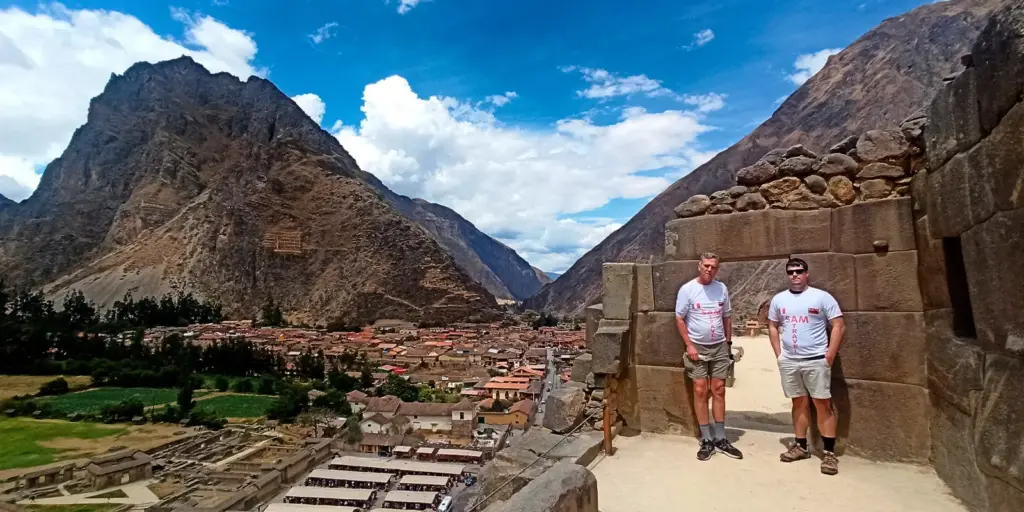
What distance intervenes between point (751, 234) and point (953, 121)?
79.9 inches

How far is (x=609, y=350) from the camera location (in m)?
5.91

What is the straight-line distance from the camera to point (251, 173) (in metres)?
99.9

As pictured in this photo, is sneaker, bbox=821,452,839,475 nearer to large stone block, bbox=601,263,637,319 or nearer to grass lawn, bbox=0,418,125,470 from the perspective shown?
large stone block, bbox=601,263,637,319

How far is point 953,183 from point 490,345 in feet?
195

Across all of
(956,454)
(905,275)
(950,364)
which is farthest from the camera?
(905,275)

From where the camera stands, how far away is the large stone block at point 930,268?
4.60 m

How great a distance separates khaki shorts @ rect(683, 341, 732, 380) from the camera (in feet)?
17.3

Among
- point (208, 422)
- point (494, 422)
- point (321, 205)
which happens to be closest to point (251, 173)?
point (321, 205)

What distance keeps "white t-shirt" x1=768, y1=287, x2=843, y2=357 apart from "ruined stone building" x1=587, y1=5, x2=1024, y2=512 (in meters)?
0.62

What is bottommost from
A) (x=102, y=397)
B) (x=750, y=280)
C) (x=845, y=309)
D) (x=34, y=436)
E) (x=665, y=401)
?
(x=34, y=436)

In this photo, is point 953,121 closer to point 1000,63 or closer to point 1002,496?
point 1000,63

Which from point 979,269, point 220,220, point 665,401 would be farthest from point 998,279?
point 220,220

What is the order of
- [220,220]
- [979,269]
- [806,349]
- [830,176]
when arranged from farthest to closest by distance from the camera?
1. [220,220]
2. [830,176]
3. [806,349]
4. [979,269]

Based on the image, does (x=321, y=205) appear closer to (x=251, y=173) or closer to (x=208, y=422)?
(x=251, y=173)
